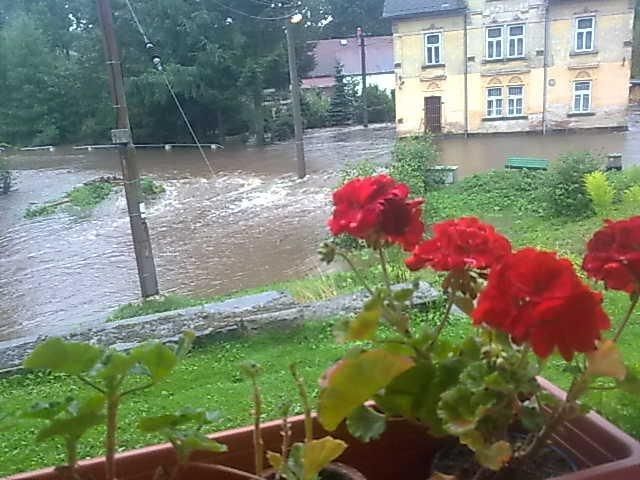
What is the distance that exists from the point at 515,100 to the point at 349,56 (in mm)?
5716

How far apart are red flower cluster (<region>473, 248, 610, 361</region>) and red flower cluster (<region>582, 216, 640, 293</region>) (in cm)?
8

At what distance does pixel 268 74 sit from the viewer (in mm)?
11039

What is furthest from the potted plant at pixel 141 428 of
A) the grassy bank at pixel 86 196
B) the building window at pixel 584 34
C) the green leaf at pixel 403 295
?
the building window at pixel 584 34

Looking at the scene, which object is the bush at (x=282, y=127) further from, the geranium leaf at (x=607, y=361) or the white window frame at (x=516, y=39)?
the geranium leaf at (x=607, y=361)

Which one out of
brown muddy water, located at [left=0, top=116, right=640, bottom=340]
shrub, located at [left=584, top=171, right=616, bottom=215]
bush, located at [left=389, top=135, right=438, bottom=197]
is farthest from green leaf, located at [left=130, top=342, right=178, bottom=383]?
bush, located at [left=389, top=135, right=438, bottom=197]

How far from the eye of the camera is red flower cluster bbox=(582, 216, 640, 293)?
0.52 metres

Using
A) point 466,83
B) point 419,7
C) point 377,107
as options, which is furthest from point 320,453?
point 377,107

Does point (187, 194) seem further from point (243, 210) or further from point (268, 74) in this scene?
point (268, 74)

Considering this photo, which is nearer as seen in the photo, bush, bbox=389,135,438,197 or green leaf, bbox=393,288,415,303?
green leaf, bbox=393,288,415,303

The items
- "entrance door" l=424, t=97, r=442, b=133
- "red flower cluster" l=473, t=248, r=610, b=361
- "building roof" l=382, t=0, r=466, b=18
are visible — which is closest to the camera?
"red flower cluster" l=473, t=248, r=610, b=361

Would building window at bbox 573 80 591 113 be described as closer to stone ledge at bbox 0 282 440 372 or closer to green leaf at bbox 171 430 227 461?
stone ledge at bbox 0 282 440 372

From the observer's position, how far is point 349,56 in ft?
45.5

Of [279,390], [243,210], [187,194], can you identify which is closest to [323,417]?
[279,390]

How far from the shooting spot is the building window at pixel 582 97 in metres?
8.66
